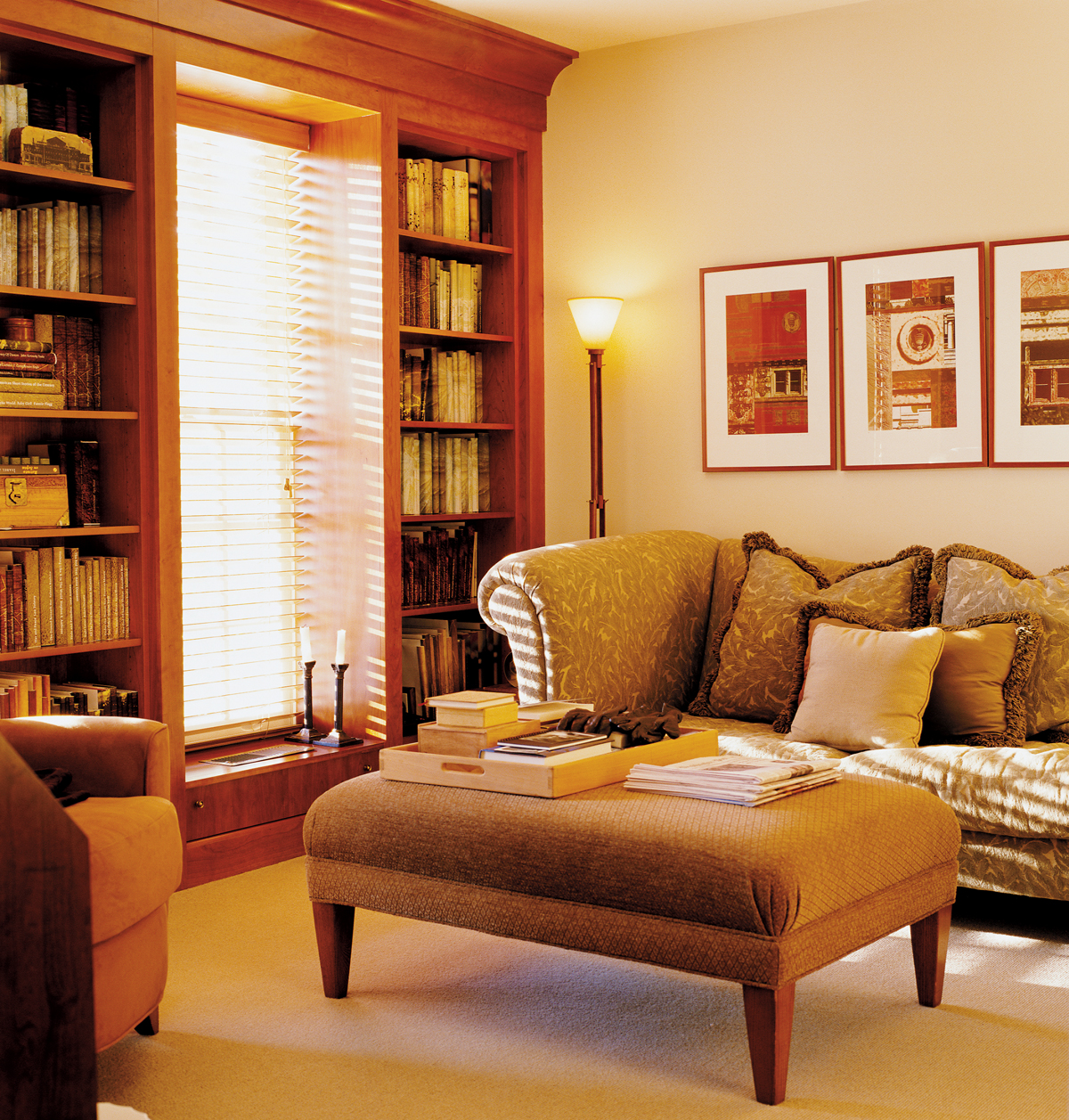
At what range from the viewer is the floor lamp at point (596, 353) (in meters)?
4.59

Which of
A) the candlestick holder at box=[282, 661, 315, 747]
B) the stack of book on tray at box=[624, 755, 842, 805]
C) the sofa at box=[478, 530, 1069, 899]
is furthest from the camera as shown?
the candlestick holder at box=[282, 661, 315, 747]

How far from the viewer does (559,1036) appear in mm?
2498

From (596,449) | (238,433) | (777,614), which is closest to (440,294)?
(596,449)

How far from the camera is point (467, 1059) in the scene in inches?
94.1

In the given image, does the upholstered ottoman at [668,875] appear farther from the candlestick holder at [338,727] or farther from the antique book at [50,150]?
the antique book at [50,150]

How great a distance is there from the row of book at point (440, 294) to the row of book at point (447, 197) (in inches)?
4.4

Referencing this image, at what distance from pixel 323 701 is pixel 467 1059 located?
6.56 ft

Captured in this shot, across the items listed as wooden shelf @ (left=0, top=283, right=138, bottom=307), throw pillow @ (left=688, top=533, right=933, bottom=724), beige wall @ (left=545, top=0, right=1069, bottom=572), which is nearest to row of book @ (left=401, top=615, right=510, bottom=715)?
beige wall @ (left=545, top=0, right=1069, bottom=572)

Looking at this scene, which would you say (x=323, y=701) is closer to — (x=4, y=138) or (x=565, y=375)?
(x=565, y=375)

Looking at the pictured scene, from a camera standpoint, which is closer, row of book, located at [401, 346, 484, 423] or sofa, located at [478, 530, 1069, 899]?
sofa, located at [478, 530, 1069, 899]

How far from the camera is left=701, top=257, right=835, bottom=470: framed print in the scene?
4277 millimetres

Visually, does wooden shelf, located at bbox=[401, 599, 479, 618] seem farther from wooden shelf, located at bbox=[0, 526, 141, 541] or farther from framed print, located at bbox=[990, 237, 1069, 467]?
framed print, located at bbox=[990, 237, 1069, 467]

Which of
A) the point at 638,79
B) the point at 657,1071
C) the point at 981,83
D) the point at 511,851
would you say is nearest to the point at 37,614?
the point at 511,851

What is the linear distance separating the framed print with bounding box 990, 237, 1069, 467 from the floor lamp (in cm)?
134
